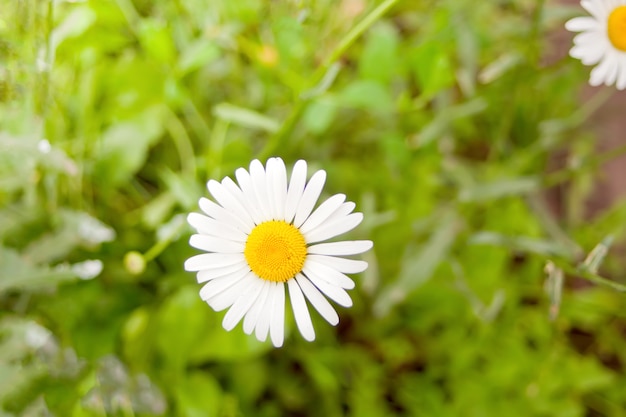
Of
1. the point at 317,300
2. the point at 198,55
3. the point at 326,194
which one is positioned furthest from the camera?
the point at 326,194

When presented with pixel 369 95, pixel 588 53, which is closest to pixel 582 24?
pixel 588 53

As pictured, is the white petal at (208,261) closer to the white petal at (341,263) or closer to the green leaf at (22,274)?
the white petal at (341,263)

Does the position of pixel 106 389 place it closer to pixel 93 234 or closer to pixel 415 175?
pixel 93 234

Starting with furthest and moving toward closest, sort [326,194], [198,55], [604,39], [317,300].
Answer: [326,194] < [198,55] < [604,39] < [317,300]

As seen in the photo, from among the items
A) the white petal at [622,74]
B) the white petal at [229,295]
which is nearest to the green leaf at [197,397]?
the white petal at [229,295]

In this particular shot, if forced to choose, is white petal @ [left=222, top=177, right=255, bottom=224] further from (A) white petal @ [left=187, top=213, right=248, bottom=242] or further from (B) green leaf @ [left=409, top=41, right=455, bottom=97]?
(B) green leaf @ [left=409, top=41, right=455, bottom=97]

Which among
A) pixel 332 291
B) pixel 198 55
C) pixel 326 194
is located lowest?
pixel 332 291

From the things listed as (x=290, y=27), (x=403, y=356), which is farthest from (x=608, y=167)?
(x=290, y=27)

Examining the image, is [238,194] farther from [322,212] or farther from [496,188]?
[496,188]
